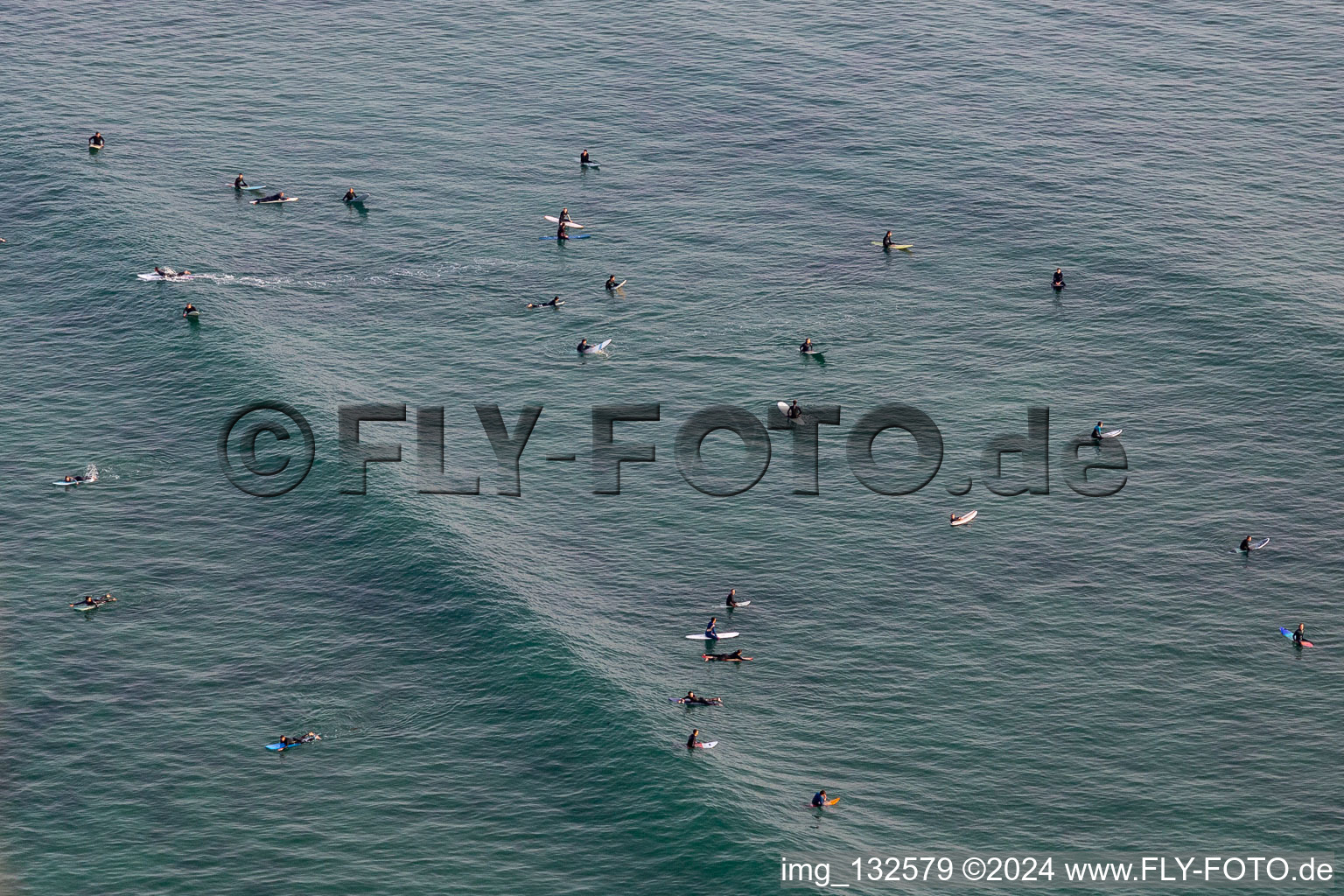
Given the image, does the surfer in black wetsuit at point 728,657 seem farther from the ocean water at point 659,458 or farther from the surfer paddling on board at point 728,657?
the ocean water at point 659,458

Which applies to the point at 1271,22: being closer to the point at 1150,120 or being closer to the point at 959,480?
the point at 1150,120

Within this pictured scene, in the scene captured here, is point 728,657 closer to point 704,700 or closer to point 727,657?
point 727,657

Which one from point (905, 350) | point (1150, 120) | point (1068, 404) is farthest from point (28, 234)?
point (1150, 120)
